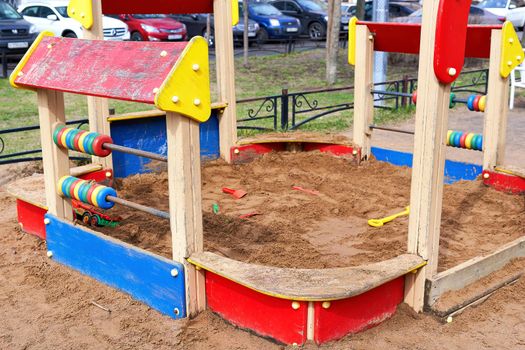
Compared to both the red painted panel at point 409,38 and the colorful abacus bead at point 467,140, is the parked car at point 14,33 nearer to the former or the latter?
the red painted panel at point 409,38

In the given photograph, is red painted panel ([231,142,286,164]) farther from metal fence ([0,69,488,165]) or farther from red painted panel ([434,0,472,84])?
red painted panel ([434,0,472,84])

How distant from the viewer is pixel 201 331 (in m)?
3.49

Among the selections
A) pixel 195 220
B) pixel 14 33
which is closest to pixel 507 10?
pixel 14 33

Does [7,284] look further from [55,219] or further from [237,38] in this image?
[237,38]

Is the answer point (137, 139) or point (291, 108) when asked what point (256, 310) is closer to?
point (137, 139)

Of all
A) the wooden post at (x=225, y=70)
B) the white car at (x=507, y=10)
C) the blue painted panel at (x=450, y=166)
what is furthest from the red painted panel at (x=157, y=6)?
the white car at (x=507, y=10)

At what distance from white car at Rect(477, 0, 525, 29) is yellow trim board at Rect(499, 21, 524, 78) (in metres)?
14.6

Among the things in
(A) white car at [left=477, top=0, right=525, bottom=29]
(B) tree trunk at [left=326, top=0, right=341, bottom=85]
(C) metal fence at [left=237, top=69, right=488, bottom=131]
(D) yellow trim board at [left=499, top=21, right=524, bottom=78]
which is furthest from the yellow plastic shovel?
(A) white car at [left=477, top=0, right=525, bottom=29]

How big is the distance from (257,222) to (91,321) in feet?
5.46

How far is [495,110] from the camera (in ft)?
18.4

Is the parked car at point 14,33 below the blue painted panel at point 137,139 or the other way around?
the other way around

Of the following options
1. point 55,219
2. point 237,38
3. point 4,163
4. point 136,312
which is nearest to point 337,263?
point 136,312

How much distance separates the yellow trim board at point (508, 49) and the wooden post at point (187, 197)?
318 cm

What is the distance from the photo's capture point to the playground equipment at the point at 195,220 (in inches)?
128
